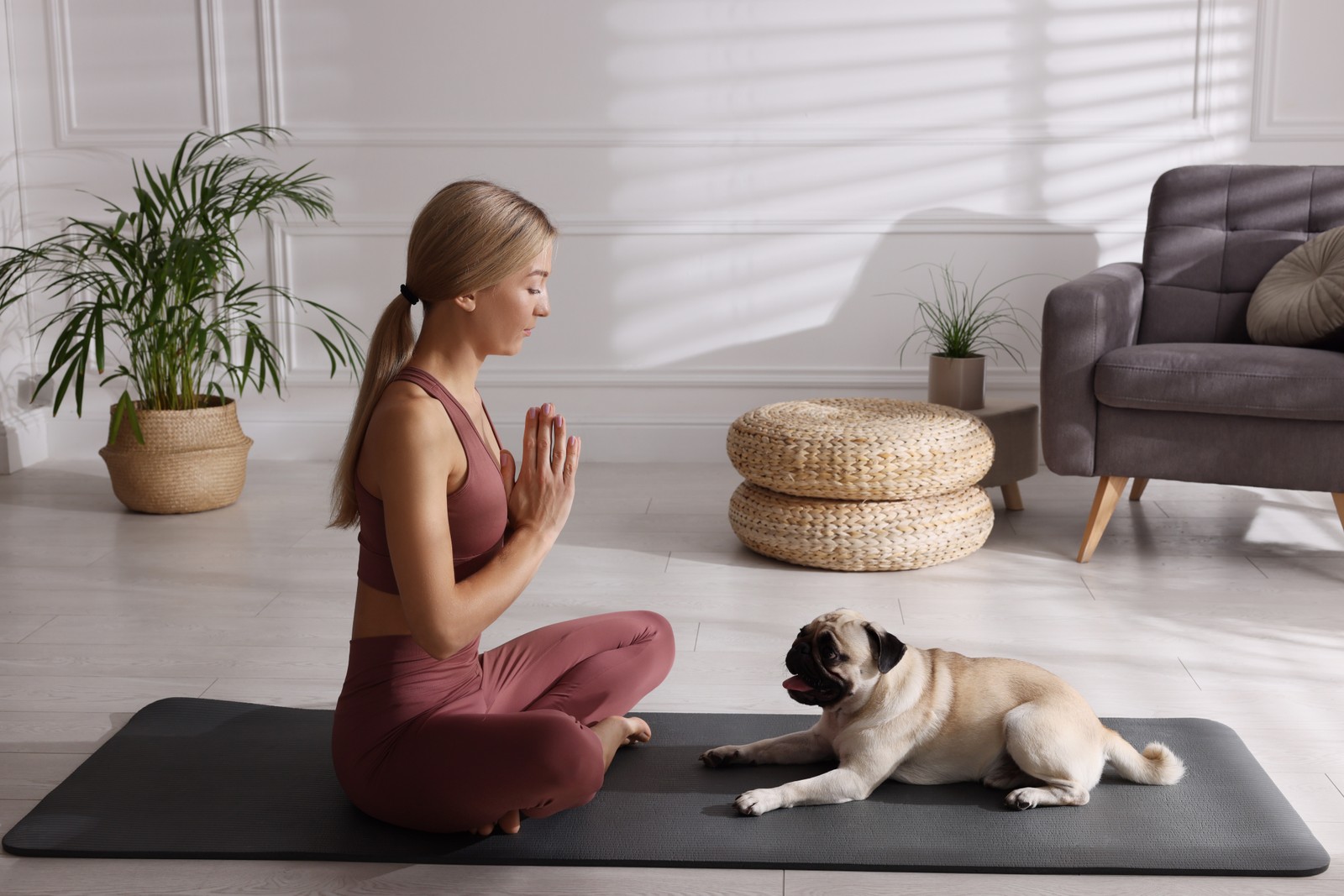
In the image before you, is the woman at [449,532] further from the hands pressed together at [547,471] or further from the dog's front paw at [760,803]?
the dog's front paw at [760,803]

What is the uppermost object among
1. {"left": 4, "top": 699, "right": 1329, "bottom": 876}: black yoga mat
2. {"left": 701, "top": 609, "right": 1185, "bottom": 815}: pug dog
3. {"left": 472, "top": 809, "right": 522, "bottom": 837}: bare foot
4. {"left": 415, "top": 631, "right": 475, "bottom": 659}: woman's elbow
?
{"left": 415, "top": 631, "right": 475, "bottom": 659}: woman's elbow

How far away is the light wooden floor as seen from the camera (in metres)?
1.67

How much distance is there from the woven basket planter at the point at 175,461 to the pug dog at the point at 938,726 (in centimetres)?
230

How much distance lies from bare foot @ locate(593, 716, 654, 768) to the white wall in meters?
2.25

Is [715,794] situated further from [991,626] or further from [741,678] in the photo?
Result: [991,626]

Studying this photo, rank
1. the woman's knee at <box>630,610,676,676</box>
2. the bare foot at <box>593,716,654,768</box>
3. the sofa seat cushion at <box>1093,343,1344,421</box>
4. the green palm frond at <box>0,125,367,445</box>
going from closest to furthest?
the bare foot at <box>593,716,654,768</box> < the woman's knee at <box>630,610,676,676</box> < the sofa seat cushion at <box>1093,343,1344,421</box> < the green palm frond at <box>0,125,367,445</box>

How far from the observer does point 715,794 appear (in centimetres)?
187

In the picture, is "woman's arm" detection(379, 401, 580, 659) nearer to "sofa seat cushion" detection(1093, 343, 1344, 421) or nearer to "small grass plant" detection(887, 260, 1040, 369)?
"sofa seat cushion" detection(1093, 343, 1344, 421)

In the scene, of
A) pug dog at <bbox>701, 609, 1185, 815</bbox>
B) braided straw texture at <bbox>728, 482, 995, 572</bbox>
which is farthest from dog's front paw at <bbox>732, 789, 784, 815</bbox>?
braided straw texture at <bbox>728, 482, 995, 572</bbox>

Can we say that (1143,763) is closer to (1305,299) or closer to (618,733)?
(618,733)

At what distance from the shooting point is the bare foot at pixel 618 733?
1910mm

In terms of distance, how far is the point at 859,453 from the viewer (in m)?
2.93

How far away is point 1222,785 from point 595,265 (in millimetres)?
2729

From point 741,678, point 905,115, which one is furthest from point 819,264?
point 741,678
